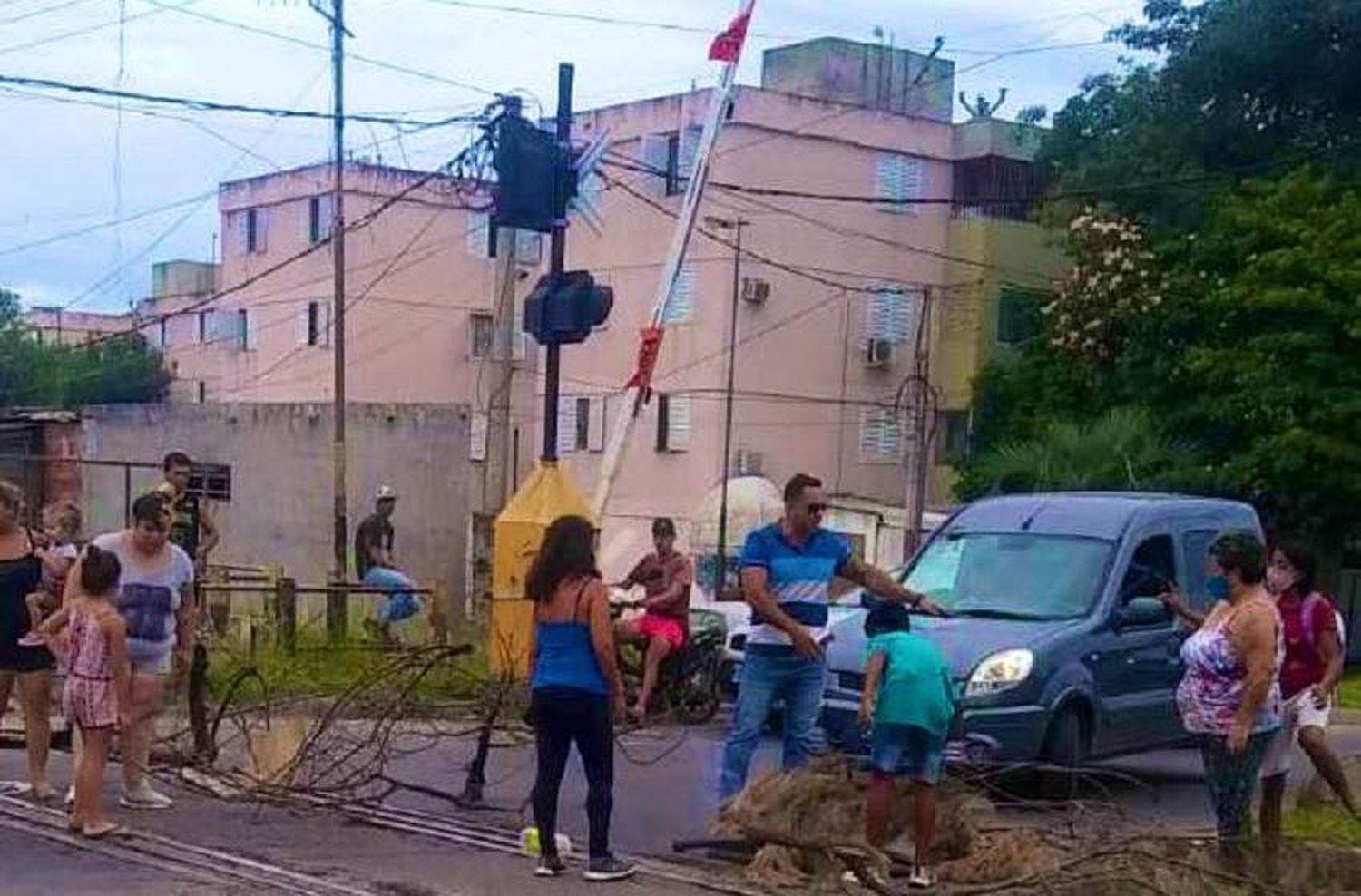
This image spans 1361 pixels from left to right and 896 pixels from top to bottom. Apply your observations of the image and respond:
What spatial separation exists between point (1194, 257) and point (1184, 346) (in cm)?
155

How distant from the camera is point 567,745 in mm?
9883

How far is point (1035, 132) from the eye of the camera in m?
45.7

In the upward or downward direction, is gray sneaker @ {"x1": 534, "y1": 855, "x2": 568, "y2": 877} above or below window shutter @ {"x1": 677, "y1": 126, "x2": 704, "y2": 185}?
below

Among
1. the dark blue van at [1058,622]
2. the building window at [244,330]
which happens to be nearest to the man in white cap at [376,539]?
the dark blue van at [1058,622]

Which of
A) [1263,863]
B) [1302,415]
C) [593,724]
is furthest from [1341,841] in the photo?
[1302,415]

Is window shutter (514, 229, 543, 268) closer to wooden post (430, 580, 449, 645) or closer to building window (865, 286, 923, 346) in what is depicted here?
building window (865, 286, 923, 346)

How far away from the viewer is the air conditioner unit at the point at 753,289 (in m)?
41.8

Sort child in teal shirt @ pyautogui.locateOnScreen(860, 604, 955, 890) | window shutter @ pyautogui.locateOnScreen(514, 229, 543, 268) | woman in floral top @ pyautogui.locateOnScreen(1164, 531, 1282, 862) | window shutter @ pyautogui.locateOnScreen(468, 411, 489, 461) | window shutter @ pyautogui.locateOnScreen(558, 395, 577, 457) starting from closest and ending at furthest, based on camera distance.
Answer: woman in floral top @ pyautogui.locateOnScreen(1164, 531, 1282, 862), child in teal shirt @ pyautogui.locateOnScreen(860, 604, 955, 890), window shutter @ pyautogui.locateOnScreen(558, 395, 577, 457), window shutter @ pyautogui.locateOnScreen(468, 411, 489, 461), window shutter @ pyautogui.locateOnScreen(514, 229, 543, 268)

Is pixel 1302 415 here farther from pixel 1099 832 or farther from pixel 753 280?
pixel 1099 832

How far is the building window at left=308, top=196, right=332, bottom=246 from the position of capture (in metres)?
56.8

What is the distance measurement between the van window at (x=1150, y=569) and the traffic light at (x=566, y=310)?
3.93 meters

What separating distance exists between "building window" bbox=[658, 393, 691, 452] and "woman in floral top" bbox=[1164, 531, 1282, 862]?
33111 millimetres

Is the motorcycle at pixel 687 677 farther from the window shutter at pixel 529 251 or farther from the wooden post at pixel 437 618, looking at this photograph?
the window shutter at pixel 529 251

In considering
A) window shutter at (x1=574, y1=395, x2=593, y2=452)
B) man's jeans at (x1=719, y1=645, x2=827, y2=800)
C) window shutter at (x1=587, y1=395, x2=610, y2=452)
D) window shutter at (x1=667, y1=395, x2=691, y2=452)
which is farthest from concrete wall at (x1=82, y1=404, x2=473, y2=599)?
man's jeans at (x1=719, y1=645, x2=827, y2=800)
